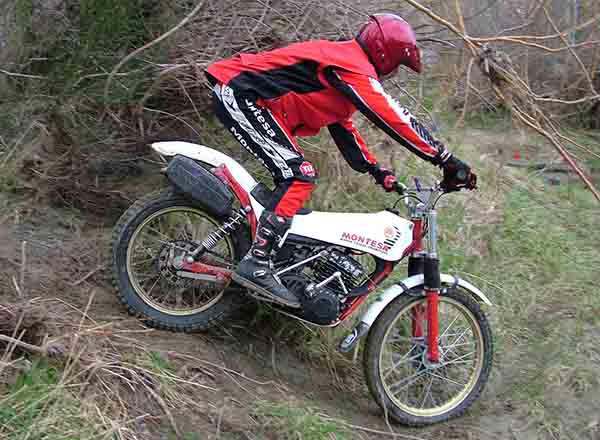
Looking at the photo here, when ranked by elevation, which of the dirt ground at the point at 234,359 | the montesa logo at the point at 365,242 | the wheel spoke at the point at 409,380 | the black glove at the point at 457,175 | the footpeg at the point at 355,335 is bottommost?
the dirt ground at the point at 234,359

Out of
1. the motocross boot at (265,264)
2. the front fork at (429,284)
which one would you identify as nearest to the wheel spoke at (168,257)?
the motocross boot at (265,264)

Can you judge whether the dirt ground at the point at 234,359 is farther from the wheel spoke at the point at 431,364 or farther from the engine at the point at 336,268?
the engine at the point at 336,268

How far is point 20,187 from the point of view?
17.5 feet

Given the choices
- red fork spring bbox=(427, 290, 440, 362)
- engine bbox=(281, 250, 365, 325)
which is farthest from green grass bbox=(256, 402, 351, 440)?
red fork spring bbox=(427, 290, 440, 362)

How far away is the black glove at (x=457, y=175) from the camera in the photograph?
158 inches

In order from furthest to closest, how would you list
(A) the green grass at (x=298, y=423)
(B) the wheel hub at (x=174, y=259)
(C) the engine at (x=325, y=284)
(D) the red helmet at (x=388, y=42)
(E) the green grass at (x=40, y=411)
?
1. (B) the wheel hub at (x=174, y=259)
2. (C) the engine at (x=325, y=284)
3. (D) the red helmet at (x=388, y=42)
4. (A) the green grass at (x=298, y=423)
5. (E) the green grass at (x=40, y=411)

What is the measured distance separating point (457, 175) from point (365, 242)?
25.5 inches

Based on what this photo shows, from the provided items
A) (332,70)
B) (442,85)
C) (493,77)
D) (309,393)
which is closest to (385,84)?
(442,85)

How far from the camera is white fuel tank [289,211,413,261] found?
4.26 m

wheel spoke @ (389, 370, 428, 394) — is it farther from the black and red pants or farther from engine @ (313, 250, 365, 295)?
the black and red pants

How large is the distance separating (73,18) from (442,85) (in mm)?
2989

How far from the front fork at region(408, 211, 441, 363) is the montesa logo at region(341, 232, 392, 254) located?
208 millimetres

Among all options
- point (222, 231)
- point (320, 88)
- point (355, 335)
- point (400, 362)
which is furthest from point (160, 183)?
point (400, 362)

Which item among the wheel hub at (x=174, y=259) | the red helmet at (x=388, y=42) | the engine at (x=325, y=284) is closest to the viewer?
the red helmet at (x=388, y=42)
